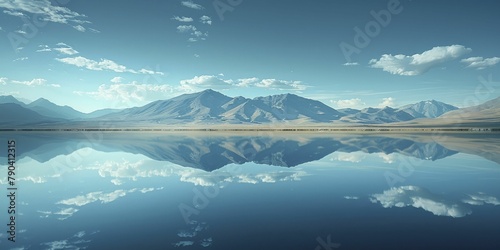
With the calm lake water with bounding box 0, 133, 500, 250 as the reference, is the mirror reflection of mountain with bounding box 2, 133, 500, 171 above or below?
above

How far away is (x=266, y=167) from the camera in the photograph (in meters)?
34.8

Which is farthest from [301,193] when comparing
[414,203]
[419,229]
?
[419,229]

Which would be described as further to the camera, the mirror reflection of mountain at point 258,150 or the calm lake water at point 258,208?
the mirror reflection of mountain at point 258,150

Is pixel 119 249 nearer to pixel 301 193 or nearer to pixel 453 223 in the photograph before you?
pixel 301 193

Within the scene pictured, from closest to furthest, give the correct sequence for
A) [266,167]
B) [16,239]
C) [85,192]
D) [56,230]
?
[16,239] → [56,230] → [85,192] → [266,167]

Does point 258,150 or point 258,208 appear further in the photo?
point 258,150

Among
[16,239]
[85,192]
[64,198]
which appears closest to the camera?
[16,239]

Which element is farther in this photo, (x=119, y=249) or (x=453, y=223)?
(x=453, y=223)

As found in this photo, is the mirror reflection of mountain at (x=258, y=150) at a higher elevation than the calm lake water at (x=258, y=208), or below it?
higher

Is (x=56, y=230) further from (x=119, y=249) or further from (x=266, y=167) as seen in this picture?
(x=266, y=167)

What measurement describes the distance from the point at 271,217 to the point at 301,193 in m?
6.39

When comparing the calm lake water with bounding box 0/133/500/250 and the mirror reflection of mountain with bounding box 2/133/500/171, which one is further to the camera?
the mirror reflection of mountain with bounding box 2/133/500/171

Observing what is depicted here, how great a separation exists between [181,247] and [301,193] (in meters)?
12.0

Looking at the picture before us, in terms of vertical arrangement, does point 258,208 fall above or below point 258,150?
below
